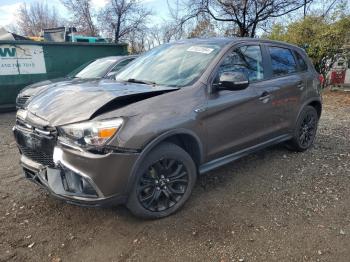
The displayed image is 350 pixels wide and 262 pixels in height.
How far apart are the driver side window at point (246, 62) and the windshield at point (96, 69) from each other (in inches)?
160

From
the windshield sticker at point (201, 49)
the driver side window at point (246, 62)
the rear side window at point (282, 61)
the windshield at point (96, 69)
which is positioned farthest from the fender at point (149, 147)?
the windshield at point (96, 69)

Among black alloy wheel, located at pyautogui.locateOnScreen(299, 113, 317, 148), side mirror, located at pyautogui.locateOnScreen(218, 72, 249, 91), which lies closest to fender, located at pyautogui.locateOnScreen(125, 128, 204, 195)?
side mirror, located at pyautogui.locateOnScreen(218, 72, 249, 91)

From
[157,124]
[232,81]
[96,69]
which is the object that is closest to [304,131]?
[232,81]

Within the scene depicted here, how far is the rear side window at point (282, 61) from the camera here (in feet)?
14.4

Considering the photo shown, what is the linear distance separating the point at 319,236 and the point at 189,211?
49.0 inches

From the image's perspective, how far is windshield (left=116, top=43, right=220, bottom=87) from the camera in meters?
3.48

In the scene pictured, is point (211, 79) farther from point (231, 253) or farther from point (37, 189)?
point (37, 189)

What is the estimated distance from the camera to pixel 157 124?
2889mm

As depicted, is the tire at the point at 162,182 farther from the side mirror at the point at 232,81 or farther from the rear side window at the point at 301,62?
the rear side window at the point at 301,62

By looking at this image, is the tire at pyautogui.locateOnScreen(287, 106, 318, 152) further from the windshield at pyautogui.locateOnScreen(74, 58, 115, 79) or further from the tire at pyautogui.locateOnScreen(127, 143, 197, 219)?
the windshield at pyautogui.locateOnScreen(74, 58, 115, 79)

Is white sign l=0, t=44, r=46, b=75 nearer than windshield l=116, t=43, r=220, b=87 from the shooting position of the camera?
No

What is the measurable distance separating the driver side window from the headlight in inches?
58.1

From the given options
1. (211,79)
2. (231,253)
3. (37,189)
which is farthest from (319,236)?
(37,189)

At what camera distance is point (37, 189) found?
3.86m
